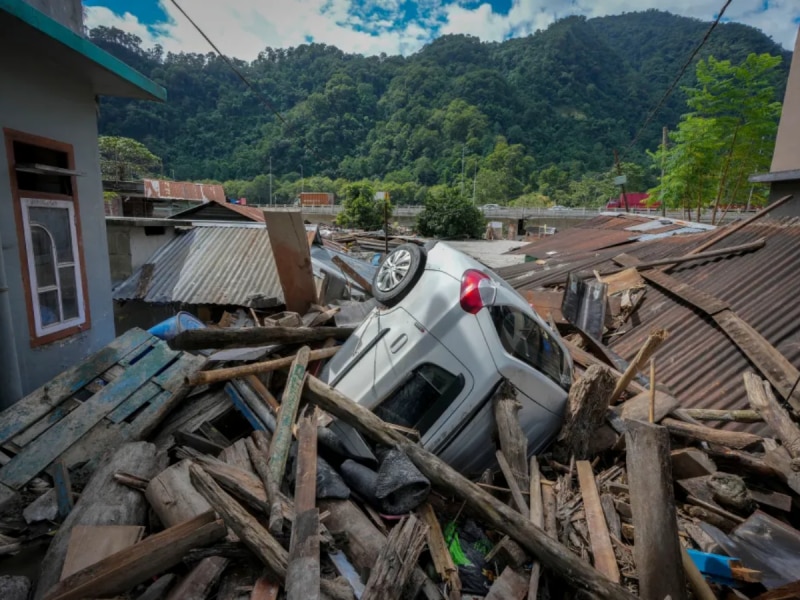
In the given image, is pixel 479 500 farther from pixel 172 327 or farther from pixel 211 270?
pixel 211 270

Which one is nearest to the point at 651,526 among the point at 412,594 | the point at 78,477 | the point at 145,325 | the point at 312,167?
the point at 412,594

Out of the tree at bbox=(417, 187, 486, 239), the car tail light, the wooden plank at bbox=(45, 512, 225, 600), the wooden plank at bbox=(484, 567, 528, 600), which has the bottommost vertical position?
the wooden plank at bbox=(484, 567, 528, 600)

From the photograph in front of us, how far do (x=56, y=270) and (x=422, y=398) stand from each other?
15.1 feet

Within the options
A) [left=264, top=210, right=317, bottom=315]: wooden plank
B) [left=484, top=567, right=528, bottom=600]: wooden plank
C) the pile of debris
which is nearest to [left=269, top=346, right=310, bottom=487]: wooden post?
the pile of debris

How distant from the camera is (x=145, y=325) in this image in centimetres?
924

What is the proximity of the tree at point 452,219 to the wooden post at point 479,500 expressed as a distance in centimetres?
3881

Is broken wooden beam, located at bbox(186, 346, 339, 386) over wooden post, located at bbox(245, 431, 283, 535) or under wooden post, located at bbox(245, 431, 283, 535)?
over

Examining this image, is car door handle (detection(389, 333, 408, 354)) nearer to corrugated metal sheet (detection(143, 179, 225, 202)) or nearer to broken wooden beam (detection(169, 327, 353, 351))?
broken wooden beam (detection(169, 327, 353, 351))

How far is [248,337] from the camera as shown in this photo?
165 inches

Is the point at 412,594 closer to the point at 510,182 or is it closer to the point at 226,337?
the point at 226,337

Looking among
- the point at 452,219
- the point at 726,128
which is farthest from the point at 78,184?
the point at 452,219

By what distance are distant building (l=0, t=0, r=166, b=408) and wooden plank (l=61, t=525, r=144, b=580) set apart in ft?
9.01

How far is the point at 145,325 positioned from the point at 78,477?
22.7ft

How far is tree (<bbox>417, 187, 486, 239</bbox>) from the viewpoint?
4147cm
